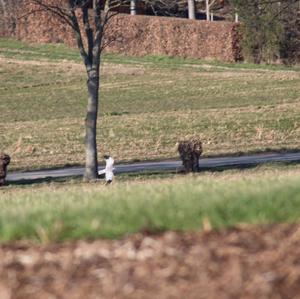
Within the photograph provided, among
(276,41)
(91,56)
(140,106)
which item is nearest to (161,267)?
(91,56)

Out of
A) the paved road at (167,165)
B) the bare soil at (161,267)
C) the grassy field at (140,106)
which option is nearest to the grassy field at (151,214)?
the bare soil at (161,267)

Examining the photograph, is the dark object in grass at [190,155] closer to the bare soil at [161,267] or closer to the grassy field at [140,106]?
the grassy field at [140,106]

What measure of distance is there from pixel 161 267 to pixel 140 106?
36.0 metres

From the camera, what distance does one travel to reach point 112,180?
72.1 feet

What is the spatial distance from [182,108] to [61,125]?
20.7 ft

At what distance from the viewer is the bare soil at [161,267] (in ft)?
21.2

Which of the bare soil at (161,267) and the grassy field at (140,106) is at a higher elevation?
the bare soil at (161,267)

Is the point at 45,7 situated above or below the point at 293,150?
above

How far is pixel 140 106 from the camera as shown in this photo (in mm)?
42656

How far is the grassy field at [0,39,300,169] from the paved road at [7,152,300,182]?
1.41m

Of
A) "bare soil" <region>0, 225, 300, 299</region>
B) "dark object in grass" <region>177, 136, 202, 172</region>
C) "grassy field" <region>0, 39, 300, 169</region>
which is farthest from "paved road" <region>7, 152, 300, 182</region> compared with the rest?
"bare soil" <region>0, 225, 300, 299</region>

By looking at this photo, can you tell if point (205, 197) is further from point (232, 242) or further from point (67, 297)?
point (67, 297)

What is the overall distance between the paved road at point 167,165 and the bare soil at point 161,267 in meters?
17.6

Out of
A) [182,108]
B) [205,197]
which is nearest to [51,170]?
[182,108]
